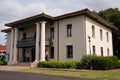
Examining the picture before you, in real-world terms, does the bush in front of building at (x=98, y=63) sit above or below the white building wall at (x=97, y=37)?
below

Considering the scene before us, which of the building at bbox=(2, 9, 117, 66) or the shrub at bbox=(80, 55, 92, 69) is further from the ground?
the building at bbox=(2, 9, 117, 66)

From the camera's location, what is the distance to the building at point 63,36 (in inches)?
1103

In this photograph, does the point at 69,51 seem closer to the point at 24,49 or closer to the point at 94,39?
→ the point at 94,39

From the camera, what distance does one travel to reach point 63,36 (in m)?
29.9

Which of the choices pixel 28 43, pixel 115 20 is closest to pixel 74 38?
pixel 28 43

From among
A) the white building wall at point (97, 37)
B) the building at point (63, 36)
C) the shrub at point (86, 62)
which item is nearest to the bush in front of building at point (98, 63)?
the shrub at point (86, 62)

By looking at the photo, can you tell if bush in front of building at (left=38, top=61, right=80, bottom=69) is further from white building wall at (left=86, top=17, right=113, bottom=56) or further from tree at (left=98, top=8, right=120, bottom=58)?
tree at (left=98, top=8, right=120, bottom=58)

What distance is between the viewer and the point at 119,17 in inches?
1587

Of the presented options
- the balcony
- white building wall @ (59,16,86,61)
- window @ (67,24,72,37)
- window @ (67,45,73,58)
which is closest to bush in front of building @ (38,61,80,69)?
white building wall @ (59,16,86,61)

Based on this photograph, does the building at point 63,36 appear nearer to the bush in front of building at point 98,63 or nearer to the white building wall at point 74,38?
the white building wall at point 74,38

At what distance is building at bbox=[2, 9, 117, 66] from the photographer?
2802 cm

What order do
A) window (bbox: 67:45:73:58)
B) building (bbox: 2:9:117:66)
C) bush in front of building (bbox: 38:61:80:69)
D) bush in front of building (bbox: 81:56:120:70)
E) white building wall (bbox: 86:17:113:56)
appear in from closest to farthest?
bush in front of building (bbox: 81:56:120:70) → bush in front of building (bbox: 38:61:80:69) → building (bbox: 2:9:117:66) → white building wall (bbox: 86:17:113:56) → window (bbox: 67:45:73:58)

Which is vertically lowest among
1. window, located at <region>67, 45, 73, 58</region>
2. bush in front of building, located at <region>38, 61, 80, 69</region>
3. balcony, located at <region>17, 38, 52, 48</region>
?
A: bush in front of building, located at <region>38, 61, 80, 69</region>

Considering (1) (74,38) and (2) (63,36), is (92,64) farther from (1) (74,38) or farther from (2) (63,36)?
(2) (63,36)
